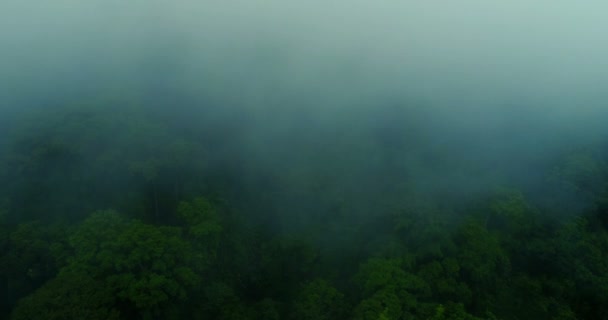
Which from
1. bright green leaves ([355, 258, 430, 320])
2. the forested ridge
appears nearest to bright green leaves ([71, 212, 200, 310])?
the forested ridge

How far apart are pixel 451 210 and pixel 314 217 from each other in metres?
6.53

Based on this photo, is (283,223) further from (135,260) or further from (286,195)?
(135,260)

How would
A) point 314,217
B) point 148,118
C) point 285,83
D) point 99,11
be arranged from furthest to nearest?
point 99,11 < point 285,83 < point 148,118 < point 314,217

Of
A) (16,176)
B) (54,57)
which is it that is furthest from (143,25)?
(16,176)

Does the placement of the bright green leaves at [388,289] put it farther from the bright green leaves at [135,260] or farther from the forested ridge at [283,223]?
the bright green leaves at [135,260]

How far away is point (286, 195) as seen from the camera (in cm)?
2323

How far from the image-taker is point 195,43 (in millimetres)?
42906

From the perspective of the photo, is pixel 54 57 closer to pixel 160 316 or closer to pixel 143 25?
pixel 143 25

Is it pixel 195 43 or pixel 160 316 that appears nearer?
pixel 160 316

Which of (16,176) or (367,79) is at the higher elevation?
(367,79)

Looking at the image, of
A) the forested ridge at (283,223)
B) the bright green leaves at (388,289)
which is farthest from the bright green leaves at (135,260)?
the bright green leaves at (388,289)

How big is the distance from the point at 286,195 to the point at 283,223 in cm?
158

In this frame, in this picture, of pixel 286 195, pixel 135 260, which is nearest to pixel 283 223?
pixel 286 195

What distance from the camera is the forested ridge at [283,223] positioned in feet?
52.0
